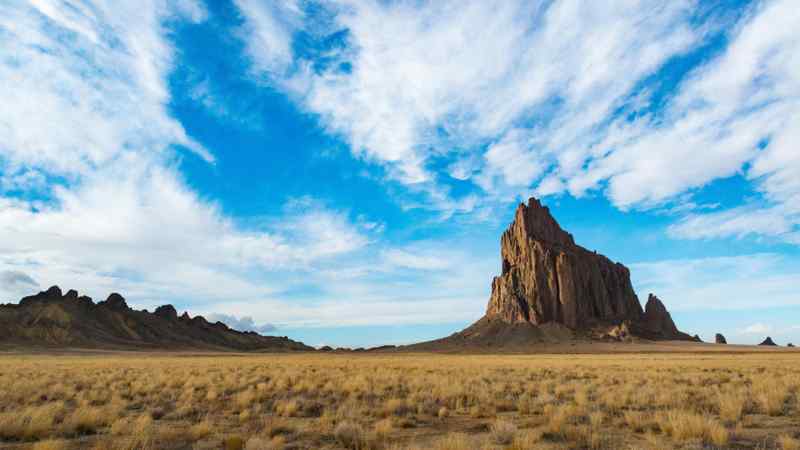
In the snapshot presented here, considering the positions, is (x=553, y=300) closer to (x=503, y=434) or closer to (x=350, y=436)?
(x=503, y=434)

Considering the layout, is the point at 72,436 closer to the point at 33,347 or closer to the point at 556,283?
the point at 33,347

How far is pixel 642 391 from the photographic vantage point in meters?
18.8

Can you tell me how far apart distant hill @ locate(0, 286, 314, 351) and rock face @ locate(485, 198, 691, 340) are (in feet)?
310

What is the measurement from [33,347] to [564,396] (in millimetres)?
124981

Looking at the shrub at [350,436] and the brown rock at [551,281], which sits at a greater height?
the brown rock at [551,281]

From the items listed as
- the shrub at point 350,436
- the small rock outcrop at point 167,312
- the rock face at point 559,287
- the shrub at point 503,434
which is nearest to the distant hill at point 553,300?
the rock face at point 559,287

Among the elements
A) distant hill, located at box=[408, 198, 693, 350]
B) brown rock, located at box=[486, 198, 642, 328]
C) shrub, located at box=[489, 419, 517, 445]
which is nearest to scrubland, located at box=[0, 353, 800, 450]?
shrub, located at box=[489, 419, 517, 445]

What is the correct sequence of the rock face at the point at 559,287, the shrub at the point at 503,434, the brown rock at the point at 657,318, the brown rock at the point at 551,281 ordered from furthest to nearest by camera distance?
1. the brown rock at the point at 657,318
2. the brown rock at the point at 551,281
3. the rock face at the point at 559,287
4. the shrub at the point at 503,434

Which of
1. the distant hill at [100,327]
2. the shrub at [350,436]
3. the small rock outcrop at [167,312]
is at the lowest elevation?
the shrub at [350,436]

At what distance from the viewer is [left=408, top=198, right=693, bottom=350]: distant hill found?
148m

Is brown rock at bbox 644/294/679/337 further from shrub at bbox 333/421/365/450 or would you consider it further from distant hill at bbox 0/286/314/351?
shrub at bbox 333/421/365/450

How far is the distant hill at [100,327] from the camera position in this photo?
401ft

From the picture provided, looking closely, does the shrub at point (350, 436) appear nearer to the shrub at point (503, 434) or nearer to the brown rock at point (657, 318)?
the shrub at point (503, 434)

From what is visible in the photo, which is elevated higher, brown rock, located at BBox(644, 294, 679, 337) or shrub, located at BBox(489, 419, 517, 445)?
brown rock, located at BBox(644, 294, 679, 337)
